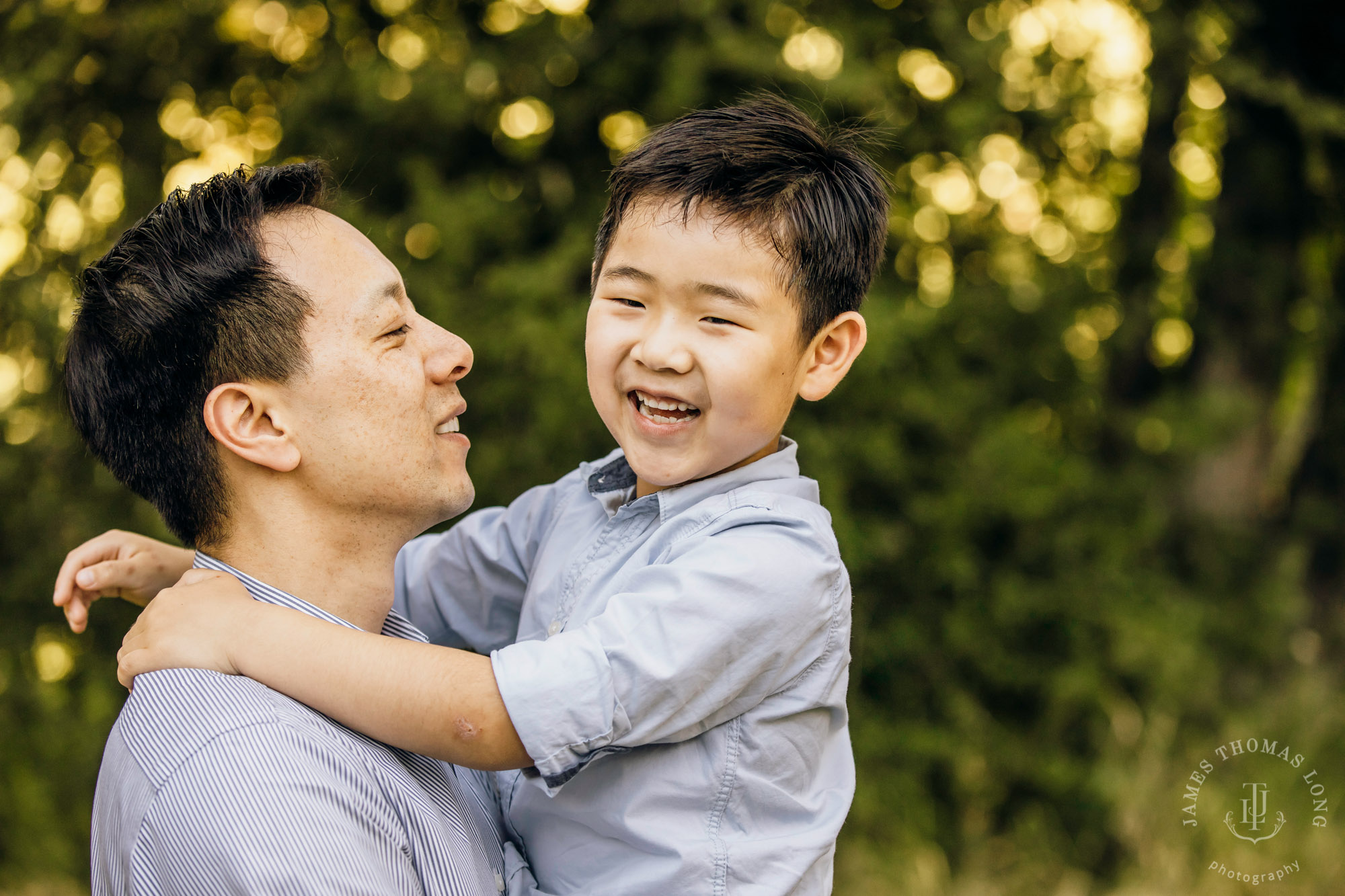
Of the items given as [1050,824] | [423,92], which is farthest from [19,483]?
[1050,824]

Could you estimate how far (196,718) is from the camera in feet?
4.61

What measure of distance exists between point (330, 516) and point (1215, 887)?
3780 mm

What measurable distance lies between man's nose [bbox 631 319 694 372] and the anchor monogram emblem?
367 cm

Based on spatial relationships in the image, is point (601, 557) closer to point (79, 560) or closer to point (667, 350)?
point (667, 350)

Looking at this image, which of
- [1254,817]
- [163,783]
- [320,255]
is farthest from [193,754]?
[1254,817]

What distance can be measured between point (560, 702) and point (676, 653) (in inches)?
7.1

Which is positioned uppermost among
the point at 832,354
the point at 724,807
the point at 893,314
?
the point at 832,354

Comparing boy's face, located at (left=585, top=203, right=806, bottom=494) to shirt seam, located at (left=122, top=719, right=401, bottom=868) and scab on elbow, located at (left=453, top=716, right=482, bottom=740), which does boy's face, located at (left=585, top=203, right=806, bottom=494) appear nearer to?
scab on elbow, located at (left=453, top=716, right=482, bottom=740)

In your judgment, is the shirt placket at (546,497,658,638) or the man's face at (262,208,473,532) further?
the shirt placket at (546,497,658,638)

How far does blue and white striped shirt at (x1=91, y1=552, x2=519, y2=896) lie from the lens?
130cm

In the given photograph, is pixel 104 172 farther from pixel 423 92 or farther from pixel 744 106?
pixel 744 106

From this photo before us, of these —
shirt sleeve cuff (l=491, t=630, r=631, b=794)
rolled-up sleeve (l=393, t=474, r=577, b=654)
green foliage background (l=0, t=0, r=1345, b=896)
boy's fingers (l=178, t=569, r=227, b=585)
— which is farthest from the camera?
green foliage background (l=0, t=0, r=1345, b=896)

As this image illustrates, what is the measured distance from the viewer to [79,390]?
1.88m

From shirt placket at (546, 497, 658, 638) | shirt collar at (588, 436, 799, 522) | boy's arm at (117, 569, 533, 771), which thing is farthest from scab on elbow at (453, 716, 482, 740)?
shirt collar at (588, 436, 799, 522)
